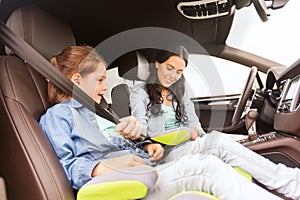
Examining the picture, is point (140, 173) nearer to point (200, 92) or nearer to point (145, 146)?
point (145, 146)

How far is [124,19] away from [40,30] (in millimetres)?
451

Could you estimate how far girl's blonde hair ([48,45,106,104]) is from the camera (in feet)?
2.98

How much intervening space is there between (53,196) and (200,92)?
852 millimetres

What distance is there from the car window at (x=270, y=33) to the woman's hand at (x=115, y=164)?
0.82 m

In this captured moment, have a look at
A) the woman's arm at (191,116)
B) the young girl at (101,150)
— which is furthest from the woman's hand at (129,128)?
the woman's arm at (191,116)

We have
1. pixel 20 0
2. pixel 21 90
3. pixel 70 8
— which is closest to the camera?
pixel 21 90

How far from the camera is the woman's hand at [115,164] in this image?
0.76 meters

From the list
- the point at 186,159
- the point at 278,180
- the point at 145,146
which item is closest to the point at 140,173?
the point at 186,159

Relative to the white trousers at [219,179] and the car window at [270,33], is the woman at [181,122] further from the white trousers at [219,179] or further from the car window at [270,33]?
the car window at [270,33]

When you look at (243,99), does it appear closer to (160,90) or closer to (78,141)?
(160,90)

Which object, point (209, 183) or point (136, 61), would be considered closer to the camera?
point (209, 183)

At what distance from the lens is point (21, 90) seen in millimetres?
808

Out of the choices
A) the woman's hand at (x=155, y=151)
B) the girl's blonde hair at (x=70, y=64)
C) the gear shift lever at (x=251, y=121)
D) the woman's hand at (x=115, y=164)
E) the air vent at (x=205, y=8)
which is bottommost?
the gear shift lever at (x=251, y=121)

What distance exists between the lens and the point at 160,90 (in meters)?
1.19
